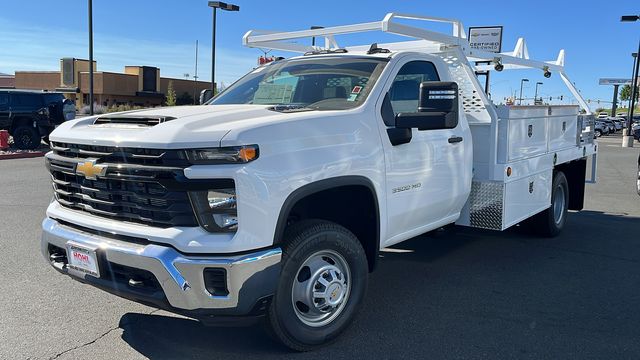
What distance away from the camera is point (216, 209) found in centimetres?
315

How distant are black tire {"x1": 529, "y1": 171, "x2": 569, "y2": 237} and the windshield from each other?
12.5 feet

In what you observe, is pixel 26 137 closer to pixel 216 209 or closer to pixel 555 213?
pixel 555 213

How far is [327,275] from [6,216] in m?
6.14

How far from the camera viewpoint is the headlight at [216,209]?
3.12 m

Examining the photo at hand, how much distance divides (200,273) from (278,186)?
2.15ft

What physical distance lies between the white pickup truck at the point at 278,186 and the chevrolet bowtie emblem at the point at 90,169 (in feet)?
0.04

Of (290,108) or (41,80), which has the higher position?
(41,80)

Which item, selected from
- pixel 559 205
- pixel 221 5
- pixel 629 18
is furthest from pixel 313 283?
pixel 629 18

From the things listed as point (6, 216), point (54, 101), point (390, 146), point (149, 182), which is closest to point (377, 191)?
point (390, 146)

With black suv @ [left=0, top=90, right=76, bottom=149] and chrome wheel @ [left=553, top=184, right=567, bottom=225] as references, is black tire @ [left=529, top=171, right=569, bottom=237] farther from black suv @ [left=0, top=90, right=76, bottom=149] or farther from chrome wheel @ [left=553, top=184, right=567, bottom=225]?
black suv @ [left=0, top=90, right=76, bottom=149]

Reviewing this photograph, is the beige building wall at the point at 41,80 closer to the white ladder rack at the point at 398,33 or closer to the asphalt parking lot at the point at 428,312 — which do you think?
the asphalt parking lot at the point at 428,312

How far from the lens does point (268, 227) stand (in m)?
3.23

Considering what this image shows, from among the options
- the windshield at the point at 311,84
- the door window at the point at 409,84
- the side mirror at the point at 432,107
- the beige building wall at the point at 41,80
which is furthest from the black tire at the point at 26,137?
the beige building wall at the point at 41,80

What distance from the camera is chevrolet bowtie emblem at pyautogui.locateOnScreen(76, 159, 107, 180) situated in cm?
334
